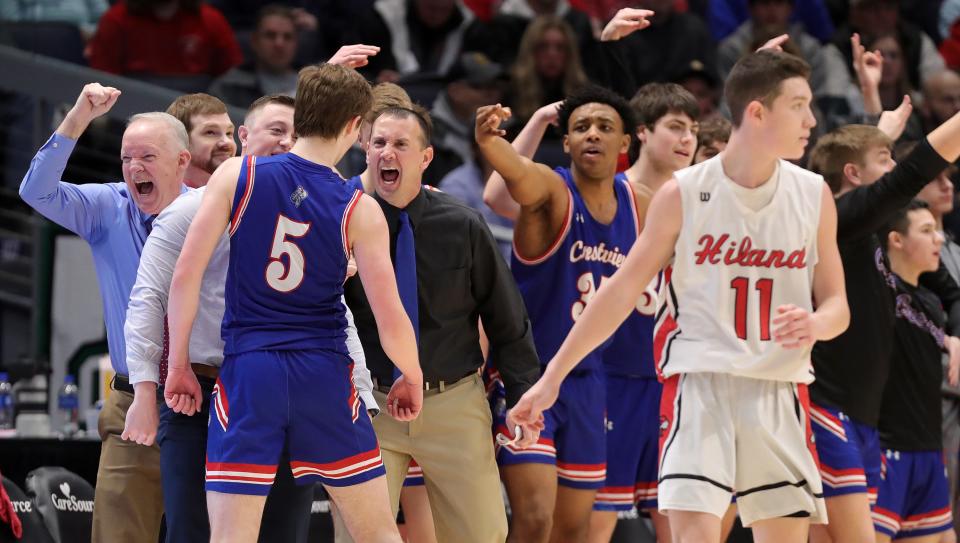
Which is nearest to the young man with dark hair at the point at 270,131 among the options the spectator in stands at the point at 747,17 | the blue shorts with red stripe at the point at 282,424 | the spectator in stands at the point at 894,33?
the blue shorts with red stripe at the point at 282,424

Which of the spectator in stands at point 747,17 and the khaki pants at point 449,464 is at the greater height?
the spectator in stands at point 747,17

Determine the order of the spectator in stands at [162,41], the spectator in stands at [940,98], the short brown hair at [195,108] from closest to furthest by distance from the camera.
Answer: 1. the short brown hair at [195,108]
2. the spectator in stands at [162,41]
3. the spectator in stands at [940,98]

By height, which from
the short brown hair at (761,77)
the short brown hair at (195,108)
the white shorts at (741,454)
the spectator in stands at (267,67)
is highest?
the spectator in stands at (267,67)

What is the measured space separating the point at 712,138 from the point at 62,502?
3672 millimetres

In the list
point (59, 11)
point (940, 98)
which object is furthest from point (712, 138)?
→ point (59, 11)

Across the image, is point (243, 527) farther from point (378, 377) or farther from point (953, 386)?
point (953, 386)

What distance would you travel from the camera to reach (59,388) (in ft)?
27.5

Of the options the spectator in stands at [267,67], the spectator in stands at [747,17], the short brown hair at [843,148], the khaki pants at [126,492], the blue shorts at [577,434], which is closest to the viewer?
the khaki pants at [126,492]

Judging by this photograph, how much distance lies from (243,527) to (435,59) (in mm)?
7331

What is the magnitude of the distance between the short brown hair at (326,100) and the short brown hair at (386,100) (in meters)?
0.98

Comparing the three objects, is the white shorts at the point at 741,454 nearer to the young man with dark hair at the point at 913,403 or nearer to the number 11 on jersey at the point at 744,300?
the number 11 on jersey at the point at 744,300

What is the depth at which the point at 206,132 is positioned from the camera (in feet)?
20.0

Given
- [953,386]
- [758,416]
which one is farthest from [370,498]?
[953,386]

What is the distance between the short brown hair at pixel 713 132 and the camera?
7.49m
